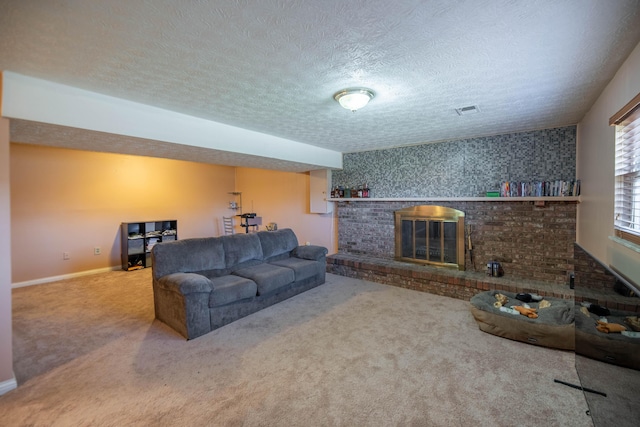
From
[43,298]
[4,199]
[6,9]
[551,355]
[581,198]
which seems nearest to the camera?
[6,9]

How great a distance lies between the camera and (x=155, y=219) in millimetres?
6180

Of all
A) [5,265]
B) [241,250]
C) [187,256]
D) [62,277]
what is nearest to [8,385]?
[5,265]

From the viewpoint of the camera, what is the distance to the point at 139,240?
5.76 meters

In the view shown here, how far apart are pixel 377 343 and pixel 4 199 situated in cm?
323

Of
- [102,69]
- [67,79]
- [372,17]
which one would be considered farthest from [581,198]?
[67,79]

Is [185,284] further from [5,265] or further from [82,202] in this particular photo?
[82,202]

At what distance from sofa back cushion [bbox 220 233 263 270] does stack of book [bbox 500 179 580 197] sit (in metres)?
3.59

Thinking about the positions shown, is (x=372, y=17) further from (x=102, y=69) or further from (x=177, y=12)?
(x=102, y=69)

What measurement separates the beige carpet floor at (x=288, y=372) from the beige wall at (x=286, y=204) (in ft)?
8.21

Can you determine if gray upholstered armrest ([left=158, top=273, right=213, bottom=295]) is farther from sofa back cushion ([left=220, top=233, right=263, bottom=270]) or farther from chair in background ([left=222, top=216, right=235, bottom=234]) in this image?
chair in background ([left=222, top=216, right=235, bottom=234])

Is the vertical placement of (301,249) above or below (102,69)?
below

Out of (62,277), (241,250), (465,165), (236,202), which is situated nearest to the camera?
(241,250)

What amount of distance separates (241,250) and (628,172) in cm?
389

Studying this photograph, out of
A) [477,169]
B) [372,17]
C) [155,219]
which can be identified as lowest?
[155,219]
